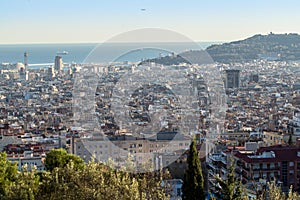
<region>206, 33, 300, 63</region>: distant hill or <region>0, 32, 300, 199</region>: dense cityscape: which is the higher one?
<region>206, 33, 300, 63</region>: distant hill

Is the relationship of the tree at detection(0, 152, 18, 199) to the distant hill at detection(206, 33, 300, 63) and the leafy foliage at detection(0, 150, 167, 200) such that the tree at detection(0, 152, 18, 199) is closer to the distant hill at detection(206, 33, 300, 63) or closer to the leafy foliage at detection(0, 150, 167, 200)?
the leafy foliage at detection(0, 150, 167, 200)

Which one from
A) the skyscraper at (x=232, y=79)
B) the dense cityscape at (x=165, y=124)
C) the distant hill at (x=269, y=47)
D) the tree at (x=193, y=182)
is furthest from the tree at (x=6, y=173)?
the distant hill at (x=269, y=47)

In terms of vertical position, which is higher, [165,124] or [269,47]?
[269,47]

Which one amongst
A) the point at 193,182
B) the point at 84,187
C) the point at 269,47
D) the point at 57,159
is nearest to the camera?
the point at 84,187

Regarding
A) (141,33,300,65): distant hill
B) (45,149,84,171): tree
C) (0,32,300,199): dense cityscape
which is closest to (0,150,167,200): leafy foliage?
(0,32,300,199): dense cityscape

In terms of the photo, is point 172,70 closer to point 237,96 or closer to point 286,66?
point 237,96

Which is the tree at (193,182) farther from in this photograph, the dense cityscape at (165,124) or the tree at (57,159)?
the tree at (57,159)

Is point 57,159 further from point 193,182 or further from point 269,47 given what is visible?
point 269,47

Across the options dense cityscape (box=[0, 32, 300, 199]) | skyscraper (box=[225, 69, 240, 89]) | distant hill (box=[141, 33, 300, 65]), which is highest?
distant hill (box=[141, 33, 300, 65])

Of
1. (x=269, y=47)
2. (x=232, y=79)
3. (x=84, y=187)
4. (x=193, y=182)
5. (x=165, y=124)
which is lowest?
(x=165, y=124)

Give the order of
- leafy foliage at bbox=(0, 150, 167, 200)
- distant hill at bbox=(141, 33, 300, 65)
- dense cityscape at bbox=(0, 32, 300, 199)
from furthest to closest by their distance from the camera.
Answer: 1. distant hill at bbox=(141, 33, 300, 65)
2. dense cityscape at bbox=(0, 32, 300, 199)
3. leafy foliage at bbox=(0, 150, 167, 200)

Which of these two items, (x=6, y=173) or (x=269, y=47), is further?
(x=269, y=47)

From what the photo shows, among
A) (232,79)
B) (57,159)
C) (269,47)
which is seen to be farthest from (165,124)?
(269,47)

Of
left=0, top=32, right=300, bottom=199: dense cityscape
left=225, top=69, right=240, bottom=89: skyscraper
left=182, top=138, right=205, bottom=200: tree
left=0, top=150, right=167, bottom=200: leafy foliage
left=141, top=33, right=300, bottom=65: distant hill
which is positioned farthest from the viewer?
left=141, top=33, right=300, bottom=65: distant hill
